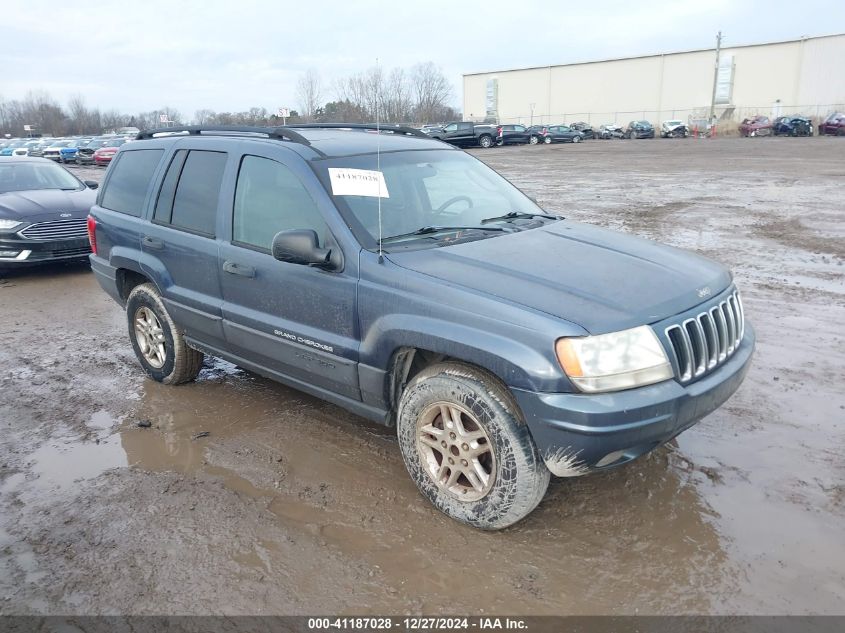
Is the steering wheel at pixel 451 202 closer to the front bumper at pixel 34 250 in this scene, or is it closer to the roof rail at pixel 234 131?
the roof rail at pixel 234 131

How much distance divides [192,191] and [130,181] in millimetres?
1005

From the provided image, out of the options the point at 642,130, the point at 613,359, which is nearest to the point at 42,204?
the point at 613,359

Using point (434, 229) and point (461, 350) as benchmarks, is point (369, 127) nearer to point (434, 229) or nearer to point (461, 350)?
point (434, 229)

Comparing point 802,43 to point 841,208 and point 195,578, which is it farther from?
point 195,578

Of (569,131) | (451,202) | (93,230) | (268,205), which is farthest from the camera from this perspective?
(569,131)

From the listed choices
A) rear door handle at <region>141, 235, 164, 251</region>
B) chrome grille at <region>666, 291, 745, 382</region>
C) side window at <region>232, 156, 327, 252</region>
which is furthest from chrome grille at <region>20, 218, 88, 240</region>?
chrome grille at <region>666, 291, 745, 382</region>

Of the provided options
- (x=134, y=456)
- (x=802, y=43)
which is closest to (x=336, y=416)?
(x=134, y=456)

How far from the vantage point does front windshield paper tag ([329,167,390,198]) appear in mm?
3688

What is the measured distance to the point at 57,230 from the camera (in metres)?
8.85

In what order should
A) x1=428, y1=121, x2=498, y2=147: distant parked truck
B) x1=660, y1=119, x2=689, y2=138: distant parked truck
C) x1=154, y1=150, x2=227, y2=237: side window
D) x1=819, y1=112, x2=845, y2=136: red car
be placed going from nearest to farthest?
x1=154, y1=150, x2=227, y2=237: side window → x1=428, y1=121, x2=498, y2=147: distant parked truck → x1=819, y1=112, x2=845, y2=136: red car → x1=660, y1=119, x2=689, y2=138: distant parked truck

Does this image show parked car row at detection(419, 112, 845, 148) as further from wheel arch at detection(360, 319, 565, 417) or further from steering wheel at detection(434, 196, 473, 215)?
wheel arch at detection(360, 319, 565, 417)

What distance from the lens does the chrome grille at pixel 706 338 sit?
9.86 ft

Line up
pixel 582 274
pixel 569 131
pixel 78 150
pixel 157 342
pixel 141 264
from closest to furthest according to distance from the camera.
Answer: pixel 582 274
pixel 141 264
pixel 157 342
pixel 78 150
pixel 569 131

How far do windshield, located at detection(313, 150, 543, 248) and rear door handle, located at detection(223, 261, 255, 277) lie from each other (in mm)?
753
